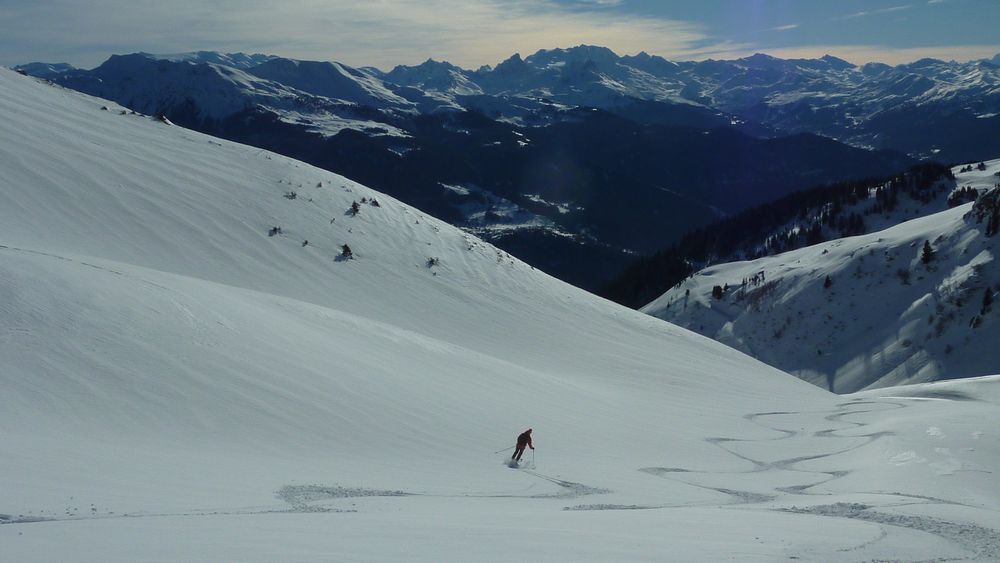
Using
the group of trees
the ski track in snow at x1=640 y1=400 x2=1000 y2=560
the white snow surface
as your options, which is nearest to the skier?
the white snow surface

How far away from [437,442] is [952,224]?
9823 cm

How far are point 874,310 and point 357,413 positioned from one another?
87.9 metres

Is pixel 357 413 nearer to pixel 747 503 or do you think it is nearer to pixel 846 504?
pixel 747 503

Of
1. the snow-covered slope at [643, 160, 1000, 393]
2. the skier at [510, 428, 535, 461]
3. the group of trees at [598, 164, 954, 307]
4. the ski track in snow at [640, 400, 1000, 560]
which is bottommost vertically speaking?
the skier at [510, 428, 535, 461]

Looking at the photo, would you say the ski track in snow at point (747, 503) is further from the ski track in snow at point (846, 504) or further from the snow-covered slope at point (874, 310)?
the snow-covered slope at point (874, 310)

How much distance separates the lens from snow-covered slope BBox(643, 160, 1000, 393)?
8100cm

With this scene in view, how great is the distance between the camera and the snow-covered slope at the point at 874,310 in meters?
81.0

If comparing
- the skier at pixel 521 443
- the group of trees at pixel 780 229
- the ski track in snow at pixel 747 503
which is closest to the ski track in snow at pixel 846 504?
the ski track in snow at pixel 747 503

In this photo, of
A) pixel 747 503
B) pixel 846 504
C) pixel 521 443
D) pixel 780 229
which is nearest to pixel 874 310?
pixel 780 229

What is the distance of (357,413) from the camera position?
19.8m

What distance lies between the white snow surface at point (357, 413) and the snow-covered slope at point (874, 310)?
45881 mm

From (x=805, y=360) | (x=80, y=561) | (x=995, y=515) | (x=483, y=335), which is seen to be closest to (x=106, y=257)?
(x=483, y=335)

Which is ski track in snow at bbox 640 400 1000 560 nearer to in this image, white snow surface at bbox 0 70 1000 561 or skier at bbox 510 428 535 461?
white snow surface at bbox 0 70 1000 561

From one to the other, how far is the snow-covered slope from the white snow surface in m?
45.9
